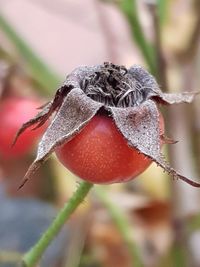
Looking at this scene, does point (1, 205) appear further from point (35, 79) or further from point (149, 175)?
point (149, 175)

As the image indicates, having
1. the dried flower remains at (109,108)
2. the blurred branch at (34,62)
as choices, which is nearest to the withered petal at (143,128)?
the dried flower remains at (109,108)

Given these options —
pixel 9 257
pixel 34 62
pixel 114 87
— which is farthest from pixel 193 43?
pixel 114 87

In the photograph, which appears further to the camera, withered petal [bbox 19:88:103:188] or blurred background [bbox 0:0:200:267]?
blurred background [bbox 0:0:200:267]

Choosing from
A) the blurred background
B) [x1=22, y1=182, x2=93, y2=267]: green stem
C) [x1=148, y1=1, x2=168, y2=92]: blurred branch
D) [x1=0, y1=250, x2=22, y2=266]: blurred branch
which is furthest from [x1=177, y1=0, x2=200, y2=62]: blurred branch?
[x1=22, y1=182, x2=93, y2=267]: green stem

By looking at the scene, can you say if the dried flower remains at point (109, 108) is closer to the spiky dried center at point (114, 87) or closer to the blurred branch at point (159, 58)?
the spiky dried center at point (114, 87)

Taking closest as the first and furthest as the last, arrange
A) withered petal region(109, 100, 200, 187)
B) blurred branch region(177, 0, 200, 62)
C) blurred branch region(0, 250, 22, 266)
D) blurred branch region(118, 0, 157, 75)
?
withered petal region(109, 100, 200, 187)
blurred branch region(118, 0, 157, 75)
blurred branch region(0, 250, 22, 266)
blurred branch region(177, 0, 200, 62)

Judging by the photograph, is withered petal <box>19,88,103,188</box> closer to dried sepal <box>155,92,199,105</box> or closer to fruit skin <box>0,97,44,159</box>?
dried sepal <box>155,92,199,105</box>

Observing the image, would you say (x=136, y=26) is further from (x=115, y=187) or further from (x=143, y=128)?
(x=115, y=187)

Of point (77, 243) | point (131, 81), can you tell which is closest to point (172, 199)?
point (77, 243)

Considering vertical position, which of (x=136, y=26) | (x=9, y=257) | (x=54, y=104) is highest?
(x=136, y=26)
